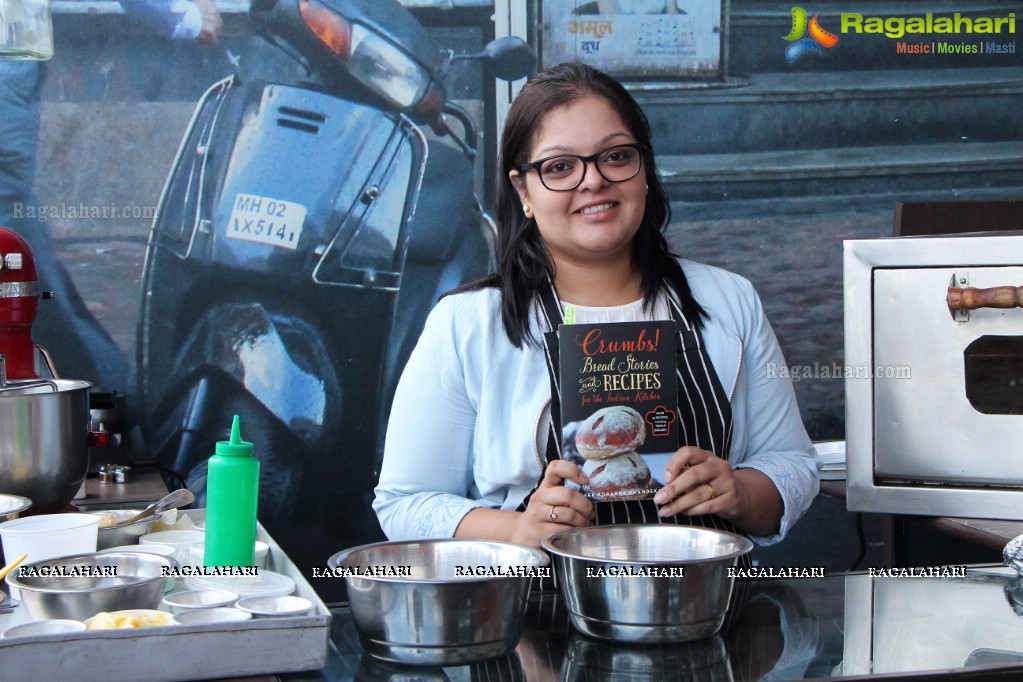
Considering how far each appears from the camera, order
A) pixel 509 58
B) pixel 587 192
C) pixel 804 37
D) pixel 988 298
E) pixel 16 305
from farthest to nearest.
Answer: pixel 804 37 < pixel 509 58 < pixel 16 305 < pixel 587 192 < pixel 988 298

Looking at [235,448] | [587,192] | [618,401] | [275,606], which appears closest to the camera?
[275,606]

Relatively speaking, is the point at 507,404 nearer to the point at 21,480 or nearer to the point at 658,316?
the point at 658,316

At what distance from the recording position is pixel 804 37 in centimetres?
316

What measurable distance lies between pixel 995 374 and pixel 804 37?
1.77 m

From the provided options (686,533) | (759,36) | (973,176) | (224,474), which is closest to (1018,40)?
(973,176)

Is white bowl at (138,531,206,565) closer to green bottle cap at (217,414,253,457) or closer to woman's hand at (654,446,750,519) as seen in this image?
green bottle cap at (217,414,253,457)

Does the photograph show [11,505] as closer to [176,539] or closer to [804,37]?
[176,539]

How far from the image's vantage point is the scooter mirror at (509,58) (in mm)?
2955

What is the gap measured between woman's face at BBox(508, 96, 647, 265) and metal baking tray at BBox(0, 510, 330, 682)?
2.73 ft

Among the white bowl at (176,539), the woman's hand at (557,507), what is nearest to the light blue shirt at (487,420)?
the woman's hand at (557,507)

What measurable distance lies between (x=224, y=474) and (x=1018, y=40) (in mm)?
2916

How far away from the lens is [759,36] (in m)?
3.13

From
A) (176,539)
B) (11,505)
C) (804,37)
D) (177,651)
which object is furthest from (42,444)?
(804,37)

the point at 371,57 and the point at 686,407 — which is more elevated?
the point at 371,57
